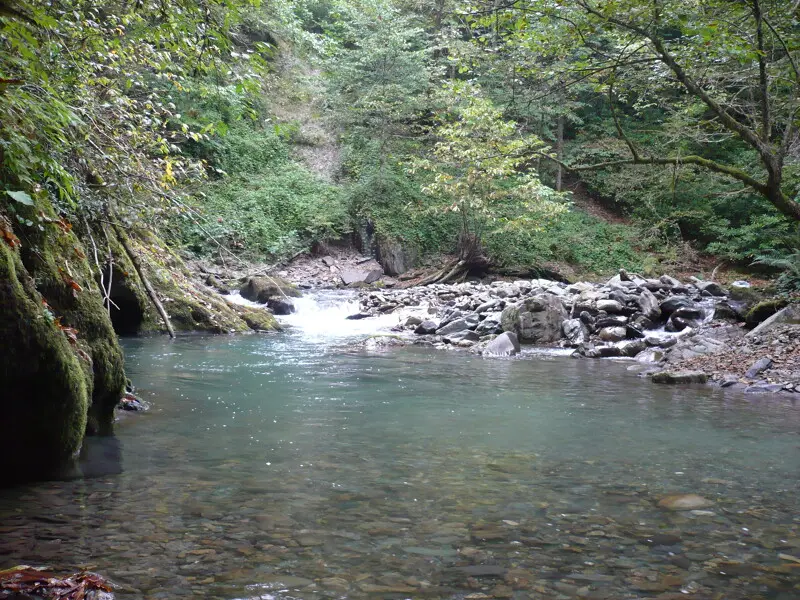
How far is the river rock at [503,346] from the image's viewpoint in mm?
11523

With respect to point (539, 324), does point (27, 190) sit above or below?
→ above

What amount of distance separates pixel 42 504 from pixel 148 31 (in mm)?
3401

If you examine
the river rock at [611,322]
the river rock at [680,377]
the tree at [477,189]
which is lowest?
the river rock at [680,377]

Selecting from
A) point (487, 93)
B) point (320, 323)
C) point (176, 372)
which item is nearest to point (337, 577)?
point (176, 372)

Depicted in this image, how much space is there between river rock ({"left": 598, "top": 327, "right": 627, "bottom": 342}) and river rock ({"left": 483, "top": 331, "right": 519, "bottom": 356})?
2074 millimetres

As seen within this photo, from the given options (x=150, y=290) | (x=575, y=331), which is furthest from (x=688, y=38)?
(x=575, y=331)

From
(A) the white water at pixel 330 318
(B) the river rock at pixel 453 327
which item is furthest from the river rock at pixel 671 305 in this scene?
(A) the white water at pixel 330 318

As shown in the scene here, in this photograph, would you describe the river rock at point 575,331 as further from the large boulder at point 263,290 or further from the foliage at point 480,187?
the large boulder at point 263,290

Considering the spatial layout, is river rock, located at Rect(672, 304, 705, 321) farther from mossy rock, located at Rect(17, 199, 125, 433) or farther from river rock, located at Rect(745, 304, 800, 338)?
mossy rock, located at Rect(17, 199, 125, 433)

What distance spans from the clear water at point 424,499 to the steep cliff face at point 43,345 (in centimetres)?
30

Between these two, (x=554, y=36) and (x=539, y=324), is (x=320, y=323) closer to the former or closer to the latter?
(x=539, y=324)

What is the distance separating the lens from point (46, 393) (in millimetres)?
3701

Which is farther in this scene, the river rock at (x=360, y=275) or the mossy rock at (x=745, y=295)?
the river rock at (x=360, y=275)

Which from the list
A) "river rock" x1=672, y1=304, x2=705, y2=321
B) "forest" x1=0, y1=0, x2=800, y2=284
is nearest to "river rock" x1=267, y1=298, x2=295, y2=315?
"forest" x1=0, y1=0, x2=800, y2=284
